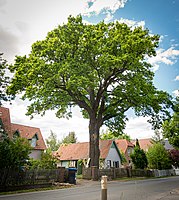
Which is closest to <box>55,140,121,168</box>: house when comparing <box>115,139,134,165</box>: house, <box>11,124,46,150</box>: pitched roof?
<box>115,139,134,165</box>: house

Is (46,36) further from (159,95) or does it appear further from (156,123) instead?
(156,123)

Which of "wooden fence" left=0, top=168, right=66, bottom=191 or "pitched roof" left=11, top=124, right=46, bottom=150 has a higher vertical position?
"pitched roof" left=11, top=124, right=46, bottom=150

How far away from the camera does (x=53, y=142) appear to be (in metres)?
96.9

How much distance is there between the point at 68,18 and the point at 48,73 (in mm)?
6178

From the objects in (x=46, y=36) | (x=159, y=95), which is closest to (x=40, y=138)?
(x=46, y=36)

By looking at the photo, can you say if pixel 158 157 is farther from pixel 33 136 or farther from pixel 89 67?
pixel 89 67

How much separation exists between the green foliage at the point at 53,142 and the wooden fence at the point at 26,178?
7746 cm

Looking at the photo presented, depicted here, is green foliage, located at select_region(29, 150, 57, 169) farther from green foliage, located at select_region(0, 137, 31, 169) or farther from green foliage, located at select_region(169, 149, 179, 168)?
green foliage, located at select_region(169, 149, 179, 168)

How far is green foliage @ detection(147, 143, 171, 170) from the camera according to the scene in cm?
3944

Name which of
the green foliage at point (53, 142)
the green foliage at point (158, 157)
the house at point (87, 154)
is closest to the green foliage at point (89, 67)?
the green foliage at point (158, 157)

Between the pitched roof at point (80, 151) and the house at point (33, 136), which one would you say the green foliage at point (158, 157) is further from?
the house at point (33, 136)

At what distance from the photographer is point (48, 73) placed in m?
21.3

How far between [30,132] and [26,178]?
22.9m

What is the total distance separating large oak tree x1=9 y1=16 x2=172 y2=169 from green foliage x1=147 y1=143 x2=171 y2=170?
15.9m
